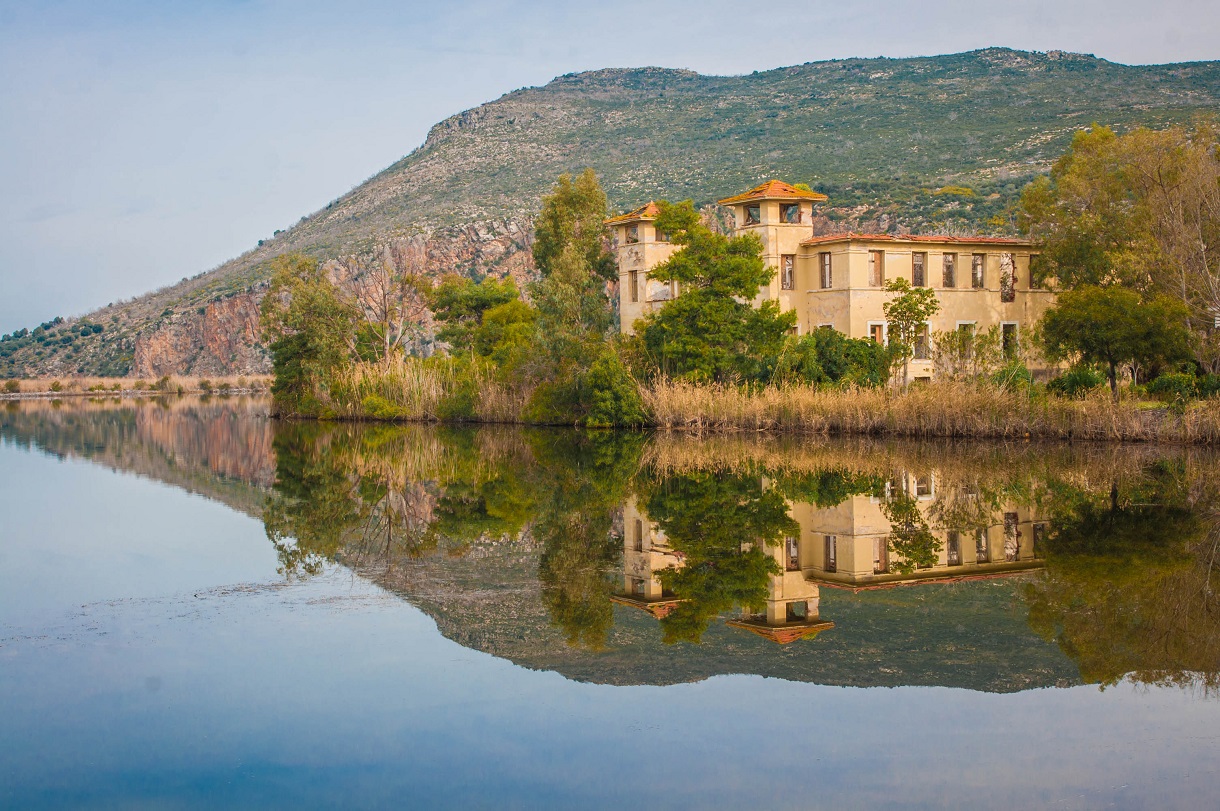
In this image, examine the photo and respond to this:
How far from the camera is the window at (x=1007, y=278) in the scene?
43.7 m

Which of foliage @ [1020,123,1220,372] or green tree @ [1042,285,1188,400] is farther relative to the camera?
foliage @ [1020,123,1220,372]

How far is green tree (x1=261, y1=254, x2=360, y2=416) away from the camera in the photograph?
48.6 metres

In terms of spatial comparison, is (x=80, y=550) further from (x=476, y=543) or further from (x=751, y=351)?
(x=751, y=351)

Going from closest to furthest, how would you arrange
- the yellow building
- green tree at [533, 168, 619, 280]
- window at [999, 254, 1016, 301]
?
the yellow building, window at [999, 254, 1016, 301], green tree at [533, 168, 619, 280]

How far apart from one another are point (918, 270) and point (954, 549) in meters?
32.0

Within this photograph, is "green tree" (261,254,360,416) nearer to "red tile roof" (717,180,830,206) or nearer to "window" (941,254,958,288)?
"red tile roof" (717,180,830,206)

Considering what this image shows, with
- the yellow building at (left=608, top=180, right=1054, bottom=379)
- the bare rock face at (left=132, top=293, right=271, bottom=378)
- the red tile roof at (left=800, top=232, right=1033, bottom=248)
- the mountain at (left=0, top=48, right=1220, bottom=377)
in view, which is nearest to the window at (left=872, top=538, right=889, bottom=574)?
the yellow building at (left=608, top=180, right=1054, bottom=379)

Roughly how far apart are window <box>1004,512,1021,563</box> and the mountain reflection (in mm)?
49

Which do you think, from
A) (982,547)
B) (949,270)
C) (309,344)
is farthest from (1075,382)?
(309,344)

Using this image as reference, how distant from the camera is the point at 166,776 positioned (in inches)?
245

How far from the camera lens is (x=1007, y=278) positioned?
4391 cm

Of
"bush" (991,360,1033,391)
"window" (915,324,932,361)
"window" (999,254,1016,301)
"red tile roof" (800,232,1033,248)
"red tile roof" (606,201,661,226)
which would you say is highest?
"red tile roof" (606,201,661,226)

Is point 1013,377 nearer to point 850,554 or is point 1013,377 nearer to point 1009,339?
point 1009,339

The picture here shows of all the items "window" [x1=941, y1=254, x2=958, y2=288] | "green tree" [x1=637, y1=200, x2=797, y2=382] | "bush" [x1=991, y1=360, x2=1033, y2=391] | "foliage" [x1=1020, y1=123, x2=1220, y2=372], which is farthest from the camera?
"window" [x1=941, y1=254, x2=958, y2=288]
